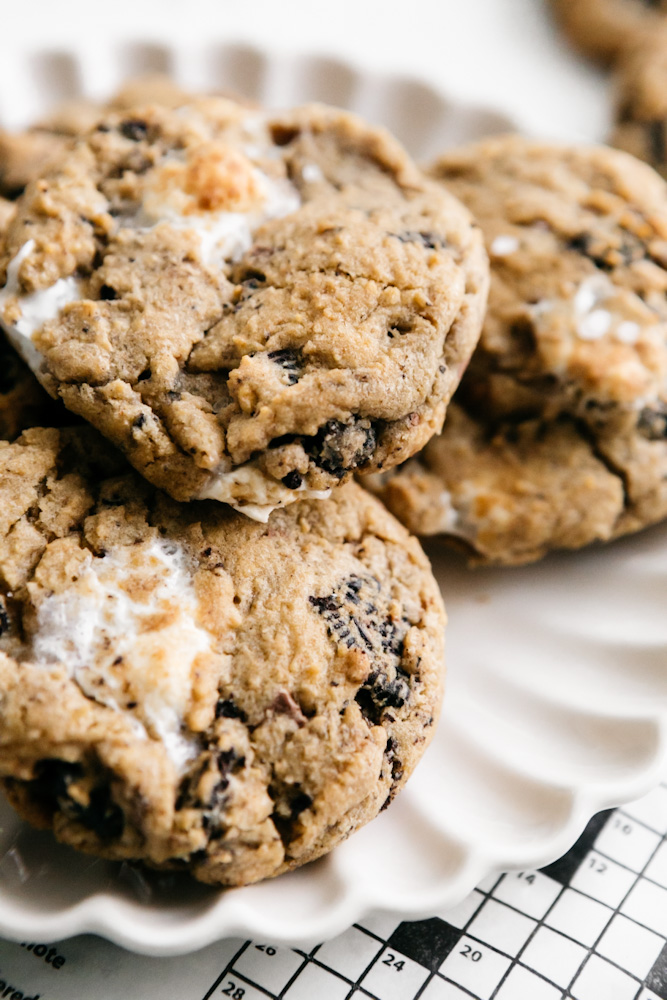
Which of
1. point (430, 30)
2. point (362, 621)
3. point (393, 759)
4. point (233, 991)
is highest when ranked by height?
point (430, 30)

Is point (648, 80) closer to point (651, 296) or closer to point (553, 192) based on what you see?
point (553, 192)

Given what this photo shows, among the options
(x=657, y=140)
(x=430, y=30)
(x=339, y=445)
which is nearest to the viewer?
(x=339, y=445)

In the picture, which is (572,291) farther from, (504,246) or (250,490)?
(250,490)

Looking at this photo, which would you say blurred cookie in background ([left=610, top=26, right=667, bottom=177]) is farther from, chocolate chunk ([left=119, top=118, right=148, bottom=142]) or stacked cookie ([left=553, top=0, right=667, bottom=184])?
chocolate chunk ([left=119, top=118, right=148, bottom=142])

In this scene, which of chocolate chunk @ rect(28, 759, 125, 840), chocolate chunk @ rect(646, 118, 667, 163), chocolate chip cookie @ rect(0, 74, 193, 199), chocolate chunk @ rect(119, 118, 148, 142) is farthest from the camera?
chocolate chunk @ rect(646, 118, 667, 163)

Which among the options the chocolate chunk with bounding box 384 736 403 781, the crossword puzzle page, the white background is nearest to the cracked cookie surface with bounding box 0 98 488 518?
the chocolate chunk with bounding box 384 736 403 781

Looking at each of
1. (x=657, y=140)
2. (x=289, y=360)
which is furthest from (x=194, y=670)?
(x=657, y=140)

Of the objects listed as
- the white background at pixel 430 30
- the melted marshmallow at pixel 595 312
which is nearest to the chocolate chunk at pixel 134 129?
the melted marshmallow at pixel 595 312
